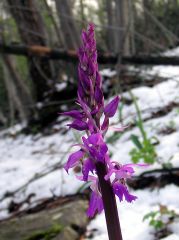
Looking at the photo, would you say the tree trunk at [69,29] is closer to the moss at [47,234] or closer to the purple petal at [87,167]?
the moss at [47,234]

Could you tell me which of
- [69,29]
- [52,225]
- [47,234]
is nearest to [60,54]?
[52,225]

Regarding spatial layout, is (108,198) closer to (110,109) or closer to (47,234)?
(110,109)

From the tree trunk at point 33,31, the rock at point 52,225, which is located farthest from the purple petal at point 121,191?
the tree trunk at point 33,31

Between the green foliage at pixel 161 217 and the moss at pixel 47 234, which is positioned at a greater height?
the green foliage at pixel 161 217

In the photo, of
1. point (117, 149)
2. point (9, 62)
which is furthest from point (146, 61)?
point (9, 62)

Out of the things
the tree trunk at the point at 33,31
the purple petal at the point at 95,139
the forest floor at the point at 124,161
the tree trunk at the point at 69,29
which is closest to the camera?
the purple petal at the point at 95,139

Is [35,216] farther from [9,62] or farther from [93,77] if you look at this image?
[9,62]

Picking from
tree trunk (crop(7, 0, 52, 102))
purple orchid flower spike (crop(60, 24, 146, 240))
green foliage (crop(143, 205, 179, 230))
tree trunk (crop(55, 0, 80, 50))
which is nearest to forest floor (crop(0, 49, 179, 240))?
green foliage (crop(143, 205, 179, 230))
